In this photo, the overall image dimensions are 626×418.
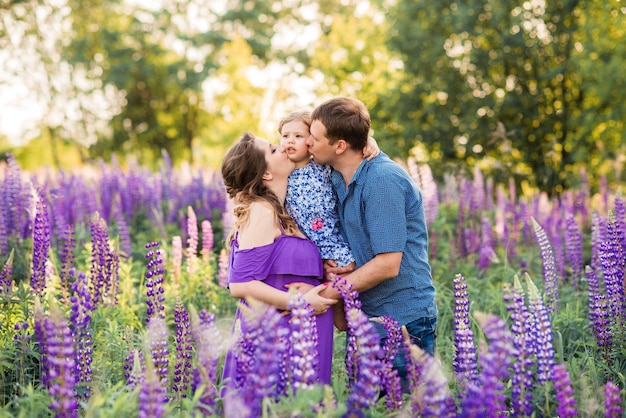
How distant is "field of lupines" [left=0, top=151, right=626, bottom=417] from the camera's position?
3.07 m

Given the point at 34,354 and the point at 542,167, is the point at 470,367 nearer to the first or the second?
the point at 34,354

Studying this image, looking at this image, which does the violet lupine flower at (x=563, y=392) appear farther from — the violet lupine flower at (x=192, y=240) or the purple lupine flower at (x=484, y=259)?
the purple lupine flower at (x=484, y=259)

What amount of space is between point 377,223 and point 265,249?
2.19 feet

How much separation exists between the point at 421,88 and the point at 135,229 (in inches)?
440

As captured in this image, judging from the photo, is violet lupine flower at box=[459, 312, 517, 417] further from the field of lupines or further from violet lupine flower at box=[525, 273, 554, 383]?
violet lupine flower at box=[525, 273, 554, 383]

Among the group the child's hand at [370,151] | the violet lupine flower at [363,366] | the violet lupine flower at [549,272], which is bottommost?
the violet lupine flower at [549,272]

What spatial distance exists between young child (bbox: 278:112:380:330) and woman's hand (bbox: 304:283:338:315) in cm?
32

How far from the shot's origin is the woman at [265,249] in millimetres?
4051

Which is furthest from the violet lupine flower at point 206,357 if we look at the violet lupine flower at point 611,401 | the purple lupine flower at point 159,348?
the violet lupine flower at point 611,401

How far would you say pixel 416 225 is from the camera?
14.2 feet

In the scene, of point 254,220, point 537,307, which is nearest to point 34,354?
point 254,220

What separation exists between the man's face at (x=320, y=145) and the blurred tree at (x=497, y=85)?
11.5 meters

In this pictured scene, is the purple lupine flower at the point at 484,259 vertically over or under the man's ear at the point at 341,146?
under

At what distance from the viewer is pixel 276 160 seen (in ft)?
14.3
